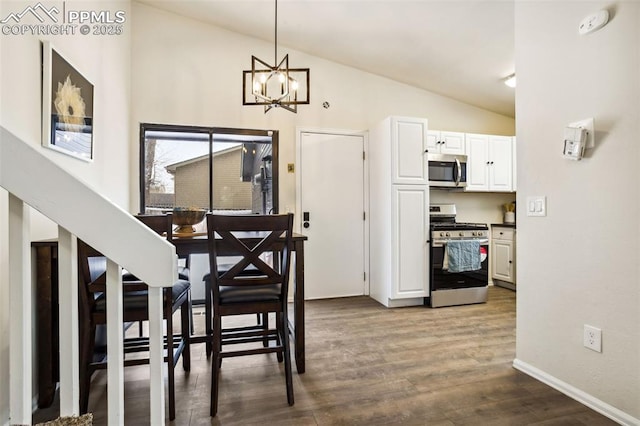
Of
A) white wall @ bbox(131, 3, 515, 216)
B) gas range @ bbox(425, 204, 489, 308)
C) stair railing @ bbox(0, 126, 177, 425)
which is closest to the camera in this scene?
stair railing @ bbox(0, 126, 177, 425)

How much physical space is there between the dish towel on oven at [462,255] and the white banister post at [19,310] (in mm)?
3573

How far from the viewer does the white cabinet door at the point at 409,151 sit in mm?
3584

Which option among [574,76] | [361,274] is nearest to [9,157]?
[574,76]

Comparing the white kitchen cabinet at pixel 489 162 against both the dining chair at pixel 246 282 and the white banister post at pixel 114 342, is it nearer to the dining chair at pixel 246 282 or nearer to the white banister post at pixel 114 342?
the dining chair at pixel 246 282

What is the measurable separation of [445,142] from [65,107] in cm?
395

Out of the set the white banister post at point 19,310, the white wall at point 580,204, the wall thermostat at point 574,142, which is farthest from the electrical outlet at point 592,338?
the white banister post at point 19,310

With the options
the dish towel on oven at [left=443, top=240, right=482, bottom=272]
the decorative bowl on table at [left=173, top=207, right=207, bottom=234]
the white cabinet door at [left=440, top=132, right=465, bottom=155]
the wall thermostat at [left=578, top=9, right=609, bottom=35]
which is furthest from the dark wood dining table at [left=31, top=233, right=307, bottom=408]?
the white cabinet door at [left=440, top=132, right=465, bottom=155]

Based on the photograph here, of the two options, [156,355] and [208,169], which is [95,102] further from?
[156,355]

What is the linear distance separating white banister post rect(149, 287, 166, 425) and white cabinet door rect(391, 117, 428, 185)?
314 centimetres

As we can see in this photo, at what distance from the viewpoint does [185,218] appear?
2.24 m

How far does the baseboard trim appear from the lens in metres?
1.61

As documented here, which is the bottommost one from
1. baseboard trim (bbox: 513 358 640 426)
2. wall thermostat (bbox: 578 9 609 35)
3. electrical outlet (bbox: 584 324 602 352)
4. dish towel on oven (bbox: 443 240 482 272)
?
baseboard trim (bbox: 513 358 640 426)

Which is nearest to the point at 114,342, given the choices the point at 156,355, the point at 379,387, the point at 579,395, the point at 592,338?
the point at 156,355

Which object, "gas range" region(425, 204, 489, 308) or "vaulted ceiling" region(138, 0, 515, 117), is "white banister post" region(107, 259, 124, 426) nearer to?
"vaulted ceiling" region(138, 0, 515, 117)
